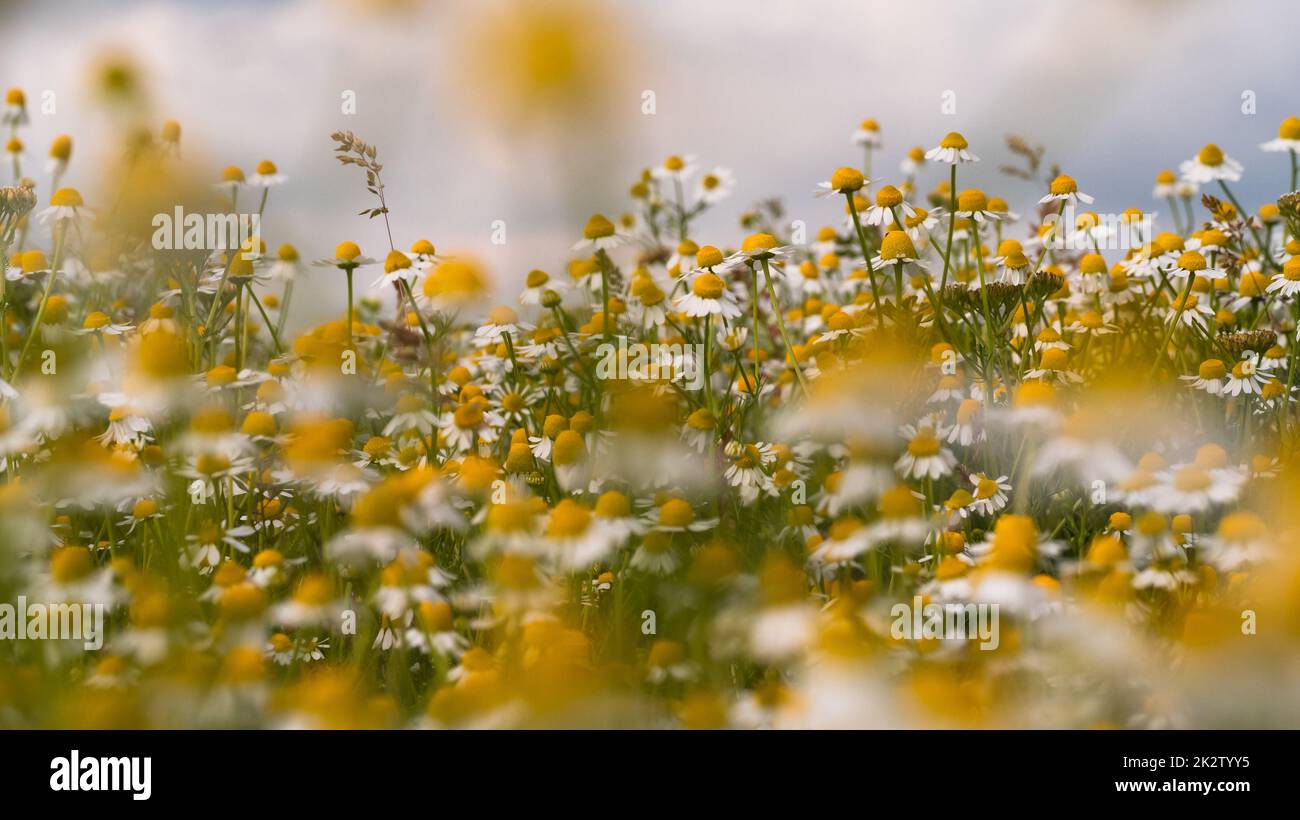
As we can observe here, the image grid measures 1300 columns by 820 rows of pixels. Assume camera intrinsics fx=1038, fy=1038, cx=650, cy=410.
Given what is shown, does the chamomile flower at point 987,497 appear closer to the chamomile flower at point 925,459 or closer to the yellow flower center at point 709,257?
the chamomile flower at point 925,459

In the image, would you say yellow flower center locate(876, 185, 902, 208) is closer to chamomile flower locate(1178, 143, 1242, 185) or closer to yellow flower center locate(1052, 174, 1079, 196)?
yellow flower center locate(1052, 174, 1079, 196)

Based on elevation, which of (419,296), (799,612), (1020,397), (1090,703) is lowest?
(1090,703)

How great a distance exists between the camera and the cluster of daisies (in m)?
1.41

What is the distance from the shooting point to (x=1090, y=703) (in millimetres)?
1426

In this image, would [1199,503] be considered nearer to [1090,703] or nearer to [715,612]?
[1090,703]

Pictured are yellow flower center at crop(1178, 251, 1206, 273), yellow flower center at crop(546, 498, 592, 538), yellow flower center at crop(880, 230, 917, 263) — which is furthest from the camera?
yellow flower center at crop(1178, 251, 1206, 273)

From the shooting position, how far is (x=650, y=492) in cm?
225

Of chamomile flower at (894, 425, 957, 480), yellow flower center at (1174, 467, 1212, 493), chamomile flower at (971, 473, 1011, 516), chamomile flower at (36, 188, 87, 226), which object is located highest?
chamomile flower at (36, 188, 87, 226)

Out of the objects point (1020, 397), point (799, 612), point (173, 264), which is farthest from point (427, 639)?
point (173, 264)

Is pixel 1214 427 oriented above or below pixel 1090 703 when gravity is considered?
above

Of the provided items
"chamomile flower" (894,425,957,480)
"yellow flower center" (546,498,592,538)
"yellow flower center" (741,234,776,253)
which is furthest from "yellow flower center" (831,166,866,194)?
"yellow flower center" (546,498,592,538)

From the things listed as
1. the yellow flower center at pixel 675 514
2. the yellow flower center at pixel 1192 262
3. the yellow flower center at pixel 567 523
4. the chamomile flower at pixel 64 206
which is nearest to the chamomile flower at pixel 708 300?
the yellow flower center at pixel 675 514

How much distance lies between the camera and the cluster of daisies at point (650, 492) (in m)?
1.41
